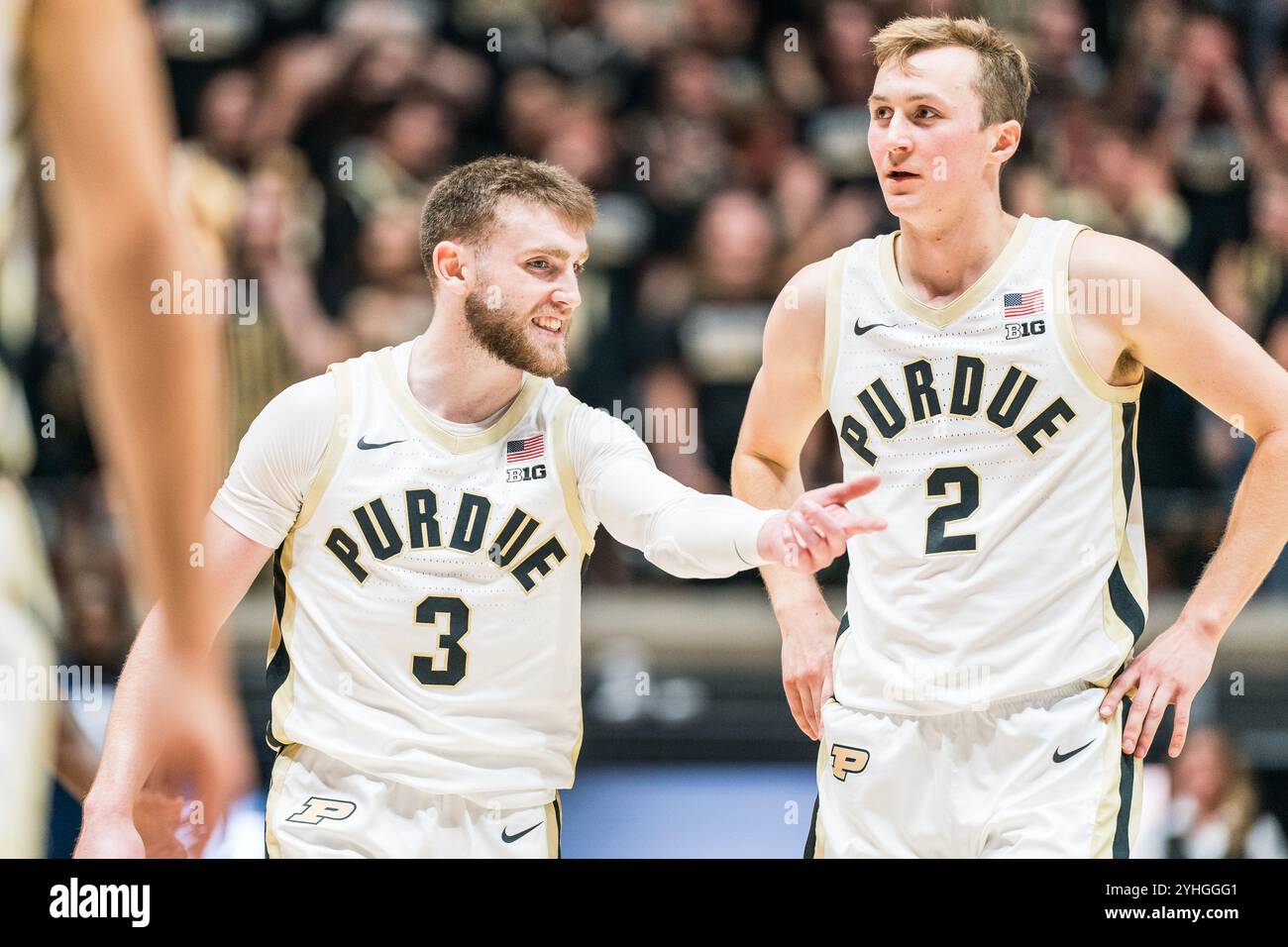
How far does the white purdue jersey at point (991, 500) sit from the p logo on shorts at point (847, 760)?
0.33ft

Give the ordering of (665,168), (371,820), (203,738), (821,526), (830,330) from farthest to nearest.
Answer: (665,168) < (830,330) < (371,820) < (821,526) < (203,738)

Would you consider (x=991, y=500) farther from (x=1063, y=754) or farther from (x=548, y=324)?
(x=548, y=324)

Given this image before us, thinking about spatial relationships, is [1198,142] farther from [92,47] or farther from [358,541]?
[92,47]

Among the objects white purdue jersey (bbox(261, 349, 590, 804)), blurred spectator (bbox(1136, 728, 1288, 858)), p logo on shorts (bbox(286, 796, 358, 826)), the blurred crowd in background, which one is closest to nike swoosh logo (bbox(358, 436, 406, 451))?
white purdue jersey (bbox(261, 349, 590, 804))

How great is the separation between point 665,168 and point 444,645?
240cm

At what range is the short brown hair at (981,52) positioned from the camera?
3.92 metres

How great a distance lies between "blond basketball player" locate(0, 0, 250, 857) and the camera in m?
1.93

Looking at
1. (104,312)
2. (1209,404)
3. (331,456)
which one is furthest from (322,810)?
(1209,404)

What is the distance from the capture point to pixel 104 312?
201 cm

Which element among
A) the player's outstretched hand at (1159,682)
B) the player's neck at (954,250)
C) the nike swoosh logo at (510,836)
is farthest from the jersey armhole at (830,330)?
the nike swoosh logo at (510,836)

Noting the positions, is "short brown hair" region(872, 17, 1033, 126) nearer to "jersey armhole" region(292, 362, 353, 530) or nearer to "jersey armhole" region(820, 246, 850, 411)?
"jersey armhole" region(820, 246, 850, 411)

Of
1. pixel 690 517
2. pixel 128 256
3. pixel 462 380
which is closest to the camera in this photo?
pixel 128 256

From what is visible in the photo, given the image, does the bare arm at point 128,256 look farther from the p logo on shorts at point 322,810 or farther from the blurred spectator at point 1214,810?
the blurred spectator at point 1214,810

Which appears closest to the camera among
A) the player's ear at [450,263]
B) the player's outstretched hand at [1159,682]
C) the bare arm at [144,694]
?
the bare arm at [144,694]
